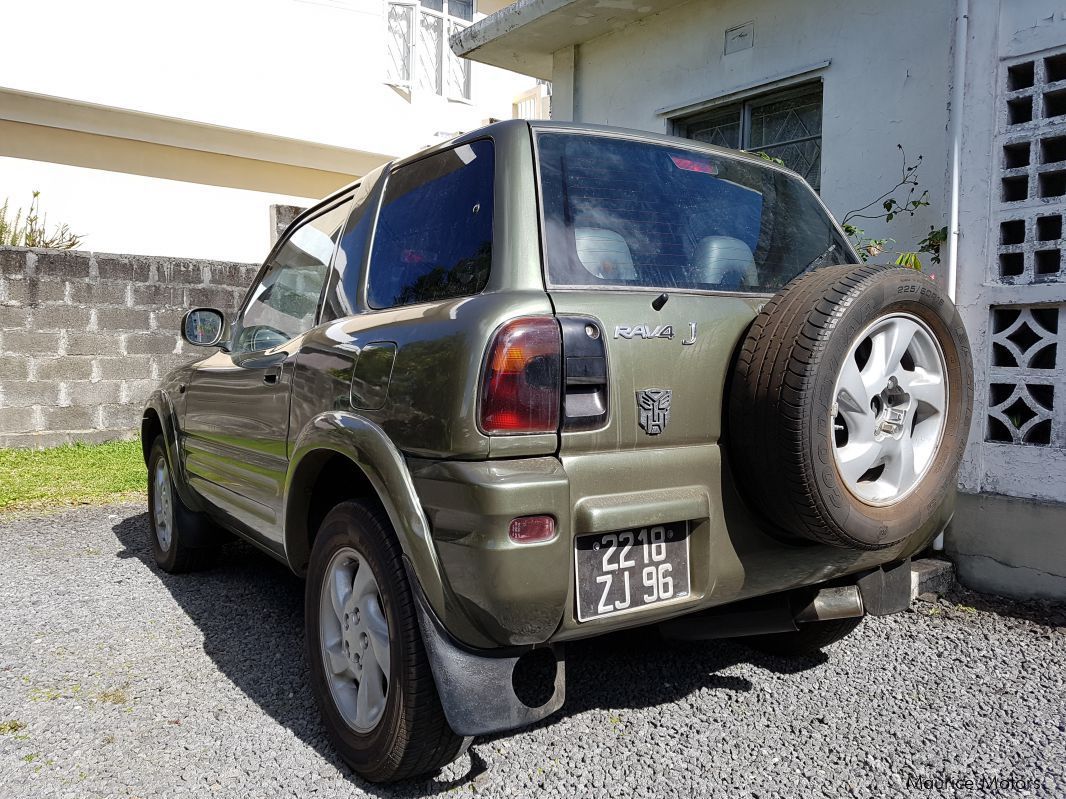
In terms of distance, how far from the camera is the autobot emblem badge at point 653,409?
2.13 metres

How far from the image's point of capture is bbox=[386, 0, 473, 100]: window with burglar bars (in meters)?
13.1

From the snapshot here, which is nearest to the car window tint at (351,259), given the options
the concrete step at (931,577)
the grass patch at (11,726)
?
the grass patch at (11,726)

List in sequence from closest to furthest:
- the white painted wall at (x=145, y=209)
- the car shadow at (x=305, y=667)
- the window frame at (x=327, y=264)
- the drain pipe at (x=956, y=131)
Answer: the car shadow at (x=305, y=667)
the window frame at (x=327, y=264)
the drain pipe at (x=956, y=131)
the white painted wall at (x=145, y=209)

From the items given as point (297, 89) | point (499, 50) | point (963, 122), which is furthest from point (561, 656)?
point (297, 89)

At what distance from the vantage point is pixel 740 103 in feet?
20.0

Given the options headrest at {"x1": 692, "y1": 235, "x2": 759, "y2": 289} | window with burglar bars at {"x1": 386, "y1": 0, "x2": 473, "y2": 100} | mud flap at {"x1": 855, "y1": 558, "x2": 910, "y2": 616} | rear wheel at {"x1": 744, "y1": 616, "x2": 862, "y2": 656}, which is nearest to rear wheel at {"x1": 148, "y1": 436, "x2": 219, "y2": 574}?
rear wheel at {"x1": 744, "y1": 616, "x2": 862, "y2": 656}

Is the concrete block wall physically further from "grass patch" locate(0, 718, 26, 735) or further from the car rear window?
the car rear window

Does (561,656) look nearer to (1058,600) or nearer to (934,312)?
(934,312)

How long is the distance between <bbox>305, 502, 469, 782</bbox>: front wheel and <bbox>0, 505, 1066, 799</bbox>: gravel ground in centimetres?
15

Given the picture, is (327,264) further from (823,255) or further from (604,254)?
(823,255)

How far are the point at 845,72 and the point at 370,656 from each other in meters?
4.71

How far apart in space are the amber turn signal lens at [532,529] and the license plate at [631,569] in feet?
0.29

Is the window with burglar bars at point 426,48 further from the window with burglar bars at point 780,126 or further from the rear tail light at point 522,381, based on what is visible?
the rear tail light at point 522,381

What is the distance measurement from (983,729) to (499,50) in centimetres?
661
